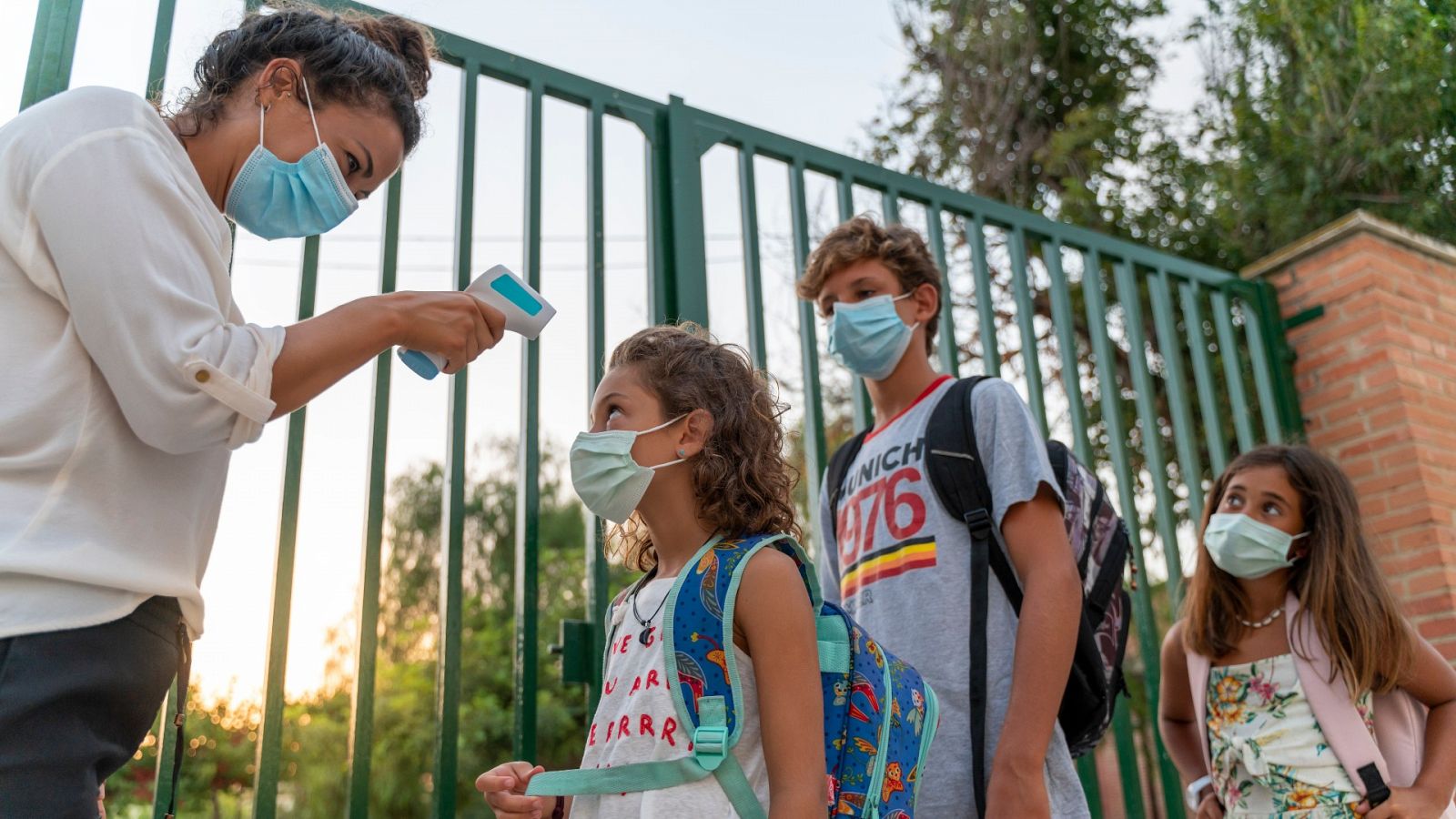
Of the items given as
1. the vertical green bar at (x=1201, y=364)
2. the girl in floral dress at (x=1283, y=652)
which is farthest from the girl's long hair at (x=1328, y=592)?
the vertical green bar at (x=1201, y=364)

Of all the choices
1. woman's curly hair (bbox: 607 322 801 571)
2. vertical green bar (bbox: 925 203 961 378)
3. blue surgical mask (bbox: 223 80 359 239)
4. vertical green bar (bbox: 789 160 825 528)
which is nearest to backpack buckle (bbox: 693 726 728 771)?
woman's curly hair (bbox: 607 322 801 571)

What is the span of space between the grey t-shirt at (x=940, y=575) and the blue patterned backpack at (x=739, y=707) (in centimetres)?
33

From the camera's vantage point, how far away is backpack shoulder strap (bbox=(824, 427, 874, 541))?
263 centimetres

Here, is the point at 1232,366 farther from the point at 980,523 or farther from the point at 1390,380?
Result: the point at 980,523

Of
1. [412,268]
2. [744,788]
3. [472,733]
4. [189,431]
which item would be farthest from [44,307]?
[472,733]

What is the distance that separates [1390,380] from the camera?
443 centimetres

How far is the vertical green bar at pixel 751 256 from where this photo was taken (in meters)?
3.24

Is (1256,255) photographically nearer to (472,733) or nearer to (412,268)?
(412,268)

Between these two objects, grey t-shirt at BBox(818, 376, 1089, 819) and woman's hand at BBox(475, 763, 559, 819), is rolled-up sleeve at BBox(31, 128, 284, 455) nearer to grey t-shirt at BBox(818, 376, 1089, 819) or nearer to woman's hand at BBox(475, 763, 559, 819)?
woman's hand at BBox(475, 763, 559, 819)

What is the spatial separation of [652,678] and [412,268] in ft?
7.39

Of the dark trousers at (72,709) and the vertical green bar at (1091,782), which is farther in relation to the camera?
the vertical green bar at (1091,782)

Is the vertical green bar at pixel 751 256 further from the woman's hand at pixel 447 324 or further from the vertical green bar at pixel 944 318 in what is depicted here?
the woman's hand at pixel 447 324

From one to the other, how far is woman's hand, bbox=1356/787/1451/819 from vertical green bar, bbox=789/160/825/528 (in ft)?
4.86

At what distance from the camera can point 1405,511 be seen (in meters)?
4.25
